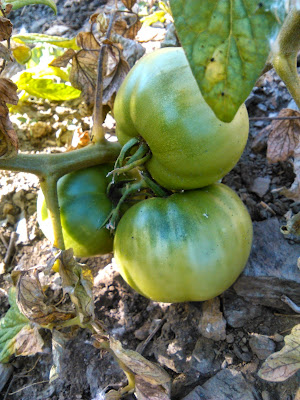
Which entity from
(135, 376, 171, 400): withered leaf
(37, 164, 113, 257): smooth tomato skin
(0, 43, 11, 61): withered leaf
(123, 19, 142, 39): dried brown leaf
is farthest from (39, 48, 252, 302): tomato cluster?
(123, 19, 142, 39): dried brown leaf

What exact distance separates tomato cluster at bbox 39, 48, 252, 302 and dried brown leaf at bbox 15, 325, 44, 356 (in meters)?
0.34

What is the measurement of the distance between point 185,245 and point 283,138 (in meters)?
0.62

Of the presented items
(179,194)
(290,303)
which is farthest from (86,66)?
(290,303)

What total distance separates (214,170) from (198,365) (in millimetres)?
615

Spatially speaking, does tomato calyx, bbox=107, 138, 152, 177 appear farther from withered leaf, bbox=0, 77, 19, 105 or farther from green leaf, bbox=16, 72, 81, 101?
green leaf, bbox=16, 72, 81, 101

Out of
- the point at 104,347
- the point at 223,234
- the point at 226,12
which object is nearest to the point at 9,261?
the point at 104,347

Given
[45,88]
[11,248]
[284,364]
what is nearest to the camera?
[284,364]

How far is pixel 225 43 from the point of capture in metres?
0.60

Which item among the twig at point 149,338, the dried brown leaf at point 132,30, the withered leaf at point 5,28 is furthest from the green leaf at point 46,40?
the twig at point 149,338

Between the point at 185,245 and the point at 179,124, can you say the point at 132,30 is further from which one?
the point at 185,245

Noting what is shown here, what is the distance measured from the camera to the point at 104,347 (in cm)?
114

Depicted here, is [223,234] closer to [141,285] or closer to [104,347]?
[141,285]

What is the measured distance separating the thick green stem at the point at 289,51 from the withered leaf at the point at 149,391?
34.4 inches

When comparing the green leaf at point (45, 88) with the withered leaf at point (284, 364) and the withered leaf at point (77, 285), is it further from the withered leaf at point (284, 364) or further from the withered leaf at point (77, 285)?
the withered leaf at point (284, 364)
